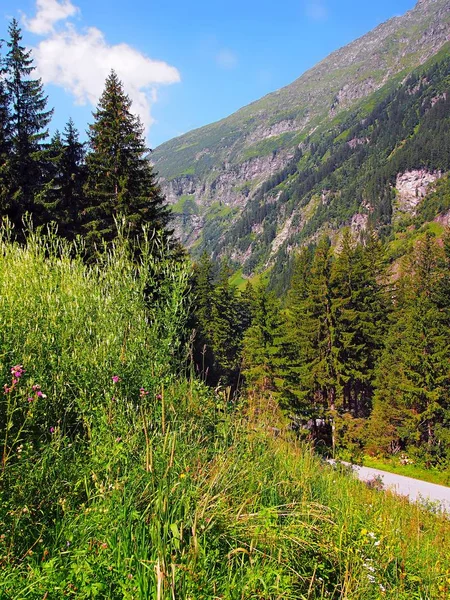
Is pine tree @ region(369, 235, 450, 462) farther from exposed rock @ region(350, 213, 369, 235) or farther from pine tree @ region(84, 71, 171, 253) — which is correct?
exposed rock @ region(350, 213, 369, 235)

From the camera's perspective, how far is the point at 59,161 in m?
25.1

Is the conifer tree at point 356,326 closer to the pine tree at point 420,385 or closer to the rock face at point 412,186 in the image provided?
the pine tree at point 420,385

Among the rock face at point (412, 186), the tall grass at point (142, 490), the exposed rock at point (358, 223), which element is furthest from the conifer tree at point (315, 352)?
the exposed rock at point (358, 223)

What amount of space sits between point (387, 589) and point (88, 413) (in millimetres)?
2909

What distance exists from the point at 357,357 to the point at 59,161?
30600mm

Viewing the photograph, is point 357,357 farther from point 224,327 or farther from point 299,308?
point 224,327

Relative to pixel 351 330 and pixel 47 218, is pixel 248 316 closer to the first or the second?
pixel 351 330

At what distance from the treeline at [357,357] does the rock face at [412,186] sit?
152547mm

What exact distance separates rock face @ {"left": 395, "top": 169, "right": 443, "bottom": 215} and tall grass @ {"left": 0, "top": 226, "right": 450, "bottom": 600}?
629ft

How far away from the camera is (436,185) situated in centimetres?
17200

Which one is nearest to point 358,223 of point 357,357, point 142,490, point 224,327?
point 224,327

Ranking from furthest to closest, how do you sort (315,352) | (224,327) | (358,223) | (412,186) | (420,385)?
(358,223) → (412,186) → (224,327) → (315,352) → (420,385)

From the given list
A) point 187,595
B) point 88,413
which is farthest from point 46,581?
point 88,413

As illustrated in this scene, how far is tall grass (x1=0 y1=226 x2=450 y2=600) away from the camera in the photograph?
7.09ft
